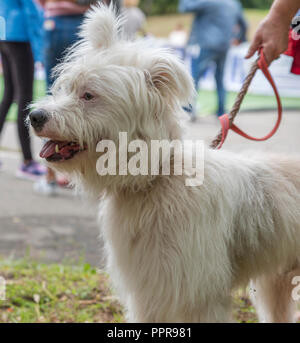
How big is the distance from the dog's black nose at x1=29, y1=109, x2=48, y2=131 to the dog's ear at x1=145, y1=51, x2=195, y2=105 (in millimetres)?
508

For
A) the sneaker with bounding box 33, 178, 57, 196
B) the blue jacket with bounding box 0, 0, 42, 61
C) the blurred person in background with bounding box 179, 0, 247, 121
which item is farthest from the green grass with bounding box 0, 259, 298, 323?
the blurred person in background with bounding box 179, 0, 247, 121

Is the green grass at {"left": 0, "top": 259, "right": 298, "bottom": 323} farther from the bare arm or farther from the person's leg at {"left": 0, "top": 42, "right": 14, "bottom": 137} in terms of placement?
the person's leg at {"left": 0, "top": 42, "right": 14, "bottom": 137}

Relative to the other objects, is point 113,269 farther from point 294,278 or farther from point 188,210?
point 294,278

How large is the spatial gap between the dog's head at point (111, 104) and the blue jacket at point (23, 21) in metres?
2.92

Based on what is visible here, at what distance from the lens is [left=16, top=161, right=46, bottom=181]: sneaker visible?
20.1ft

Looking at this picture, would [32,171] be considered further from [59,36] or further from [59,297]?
[59,297]

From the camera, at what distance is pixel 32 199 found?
18.2 feet

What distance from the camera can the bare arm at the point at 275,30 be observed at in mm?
2576

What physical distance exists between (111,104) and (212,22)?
8.44 metres

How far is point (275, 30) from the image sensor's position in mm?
2680

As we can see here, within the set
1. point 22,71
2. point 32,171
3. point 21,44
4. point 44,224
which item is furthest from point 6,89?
point 44,224

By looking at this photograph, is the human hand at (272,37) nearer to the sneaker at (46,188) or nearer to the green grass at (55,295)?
the green grass at (55,295)
